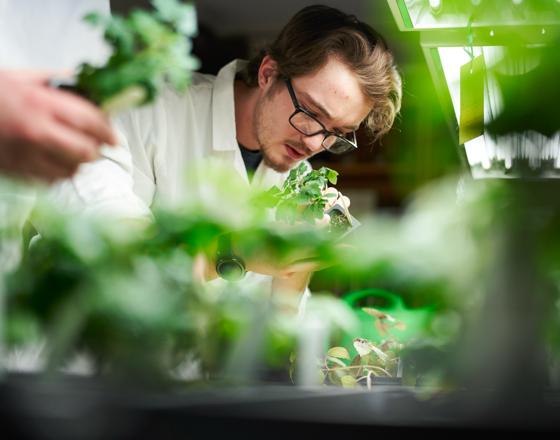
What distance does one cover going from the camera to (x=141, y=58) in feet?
2.26

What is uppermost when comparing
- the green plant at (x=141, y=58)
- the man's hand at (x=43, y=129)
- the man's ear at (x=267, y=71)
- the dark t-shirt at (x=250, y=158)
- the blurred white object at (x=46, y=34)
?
the man's ear at (x=267, y=71)

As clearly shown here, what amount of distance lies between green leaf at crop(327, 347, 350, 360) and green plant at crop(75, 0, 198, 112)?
4.02 ft

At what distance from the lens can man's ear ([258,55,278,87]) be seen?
2.05 meters

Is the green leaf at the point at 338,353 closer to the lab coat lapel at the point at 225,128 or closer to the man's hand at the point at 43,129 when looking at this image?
the lab coat lapel at the point at 225,128

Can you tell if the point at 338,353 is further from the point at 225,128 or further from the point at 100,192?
the point at 100,192

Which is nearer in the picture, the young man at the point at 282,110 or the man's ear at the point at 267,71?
the young man at the point at 282,110

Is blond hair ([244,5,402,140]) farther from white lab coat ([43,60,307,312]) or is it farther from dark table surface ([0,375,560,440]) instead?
dark table surface ([0,375,560,440])

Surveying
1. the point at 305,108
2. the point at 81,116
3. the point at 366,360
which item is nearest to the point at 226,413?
the point at 81,116

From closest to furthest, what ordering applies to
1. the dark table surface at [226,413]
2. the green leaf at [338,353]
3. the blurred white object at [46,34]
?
the dark table surface at [226,413] < the blurred white object at [46,34] < the green leaf at [338,353]

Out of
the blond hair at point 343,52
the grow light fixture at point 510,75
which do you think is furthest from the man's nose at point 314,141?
the grow light fixture at point 510,75

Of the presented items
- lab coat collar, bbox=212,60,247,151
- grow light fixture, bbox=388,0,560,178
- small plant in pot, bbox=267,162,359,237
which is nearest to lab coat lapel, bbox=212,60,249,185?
lab coat collar, bbox=212,60,247,151

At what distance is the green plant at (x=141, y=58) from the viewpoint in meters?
0.68

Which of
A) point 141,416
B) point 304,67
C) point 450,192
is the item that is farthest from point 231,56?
point 141,416

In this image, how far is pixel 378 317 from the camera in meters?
1.88
